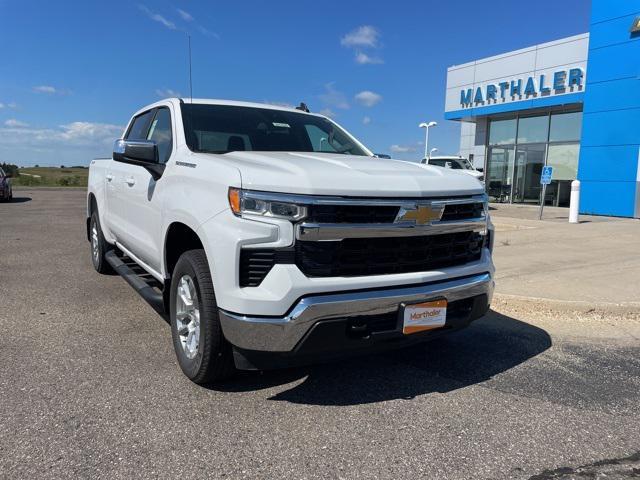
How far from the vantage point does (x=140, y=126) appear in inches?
217

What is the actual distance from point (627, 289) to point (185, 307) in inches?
204

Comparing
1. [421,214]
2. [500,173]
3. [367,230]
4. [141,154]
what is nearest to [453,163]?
[500,173]

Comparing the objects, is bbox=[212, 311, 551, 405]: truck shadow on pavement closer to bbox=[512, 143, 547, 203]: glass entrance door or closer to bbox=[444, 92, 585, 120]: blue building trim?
bbox=[444, 92, 585, 120]: blue building trim

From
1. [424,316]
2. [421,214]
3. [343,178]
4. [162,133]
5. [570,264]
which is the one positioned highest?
[162,133]

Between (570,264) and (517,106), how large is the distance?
50.4 feet

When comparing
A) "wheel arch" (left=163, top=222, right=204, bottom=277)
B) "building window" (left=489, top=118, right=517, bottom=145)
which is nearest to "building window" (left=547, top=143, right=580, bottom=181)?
"building window" (left=489, top=118, right=517, bottom=145)

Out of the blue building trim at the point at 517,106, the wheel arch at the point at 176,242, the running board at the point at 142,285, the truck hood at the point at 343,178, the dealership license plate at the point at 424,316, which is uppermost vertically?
the blue building trim at the point at 517,106

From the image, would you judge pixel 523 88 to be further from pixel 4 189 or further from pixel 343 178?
pixel 4 189

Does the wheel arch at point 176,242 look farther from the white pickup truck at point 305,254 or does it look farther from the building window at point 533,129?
the building window at point 533,129

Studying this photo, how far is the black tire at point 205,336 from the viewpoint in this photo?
10.2 ft

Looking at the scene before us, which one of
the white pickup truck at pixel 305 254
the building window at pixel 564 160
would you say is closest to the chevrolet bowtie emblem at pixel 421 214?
the white pickup truck at pixel 305 254

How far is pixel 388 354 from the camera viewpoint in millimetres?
4172

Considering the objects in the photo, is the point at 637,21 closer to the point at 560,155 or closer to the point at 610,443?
the point at 560,155

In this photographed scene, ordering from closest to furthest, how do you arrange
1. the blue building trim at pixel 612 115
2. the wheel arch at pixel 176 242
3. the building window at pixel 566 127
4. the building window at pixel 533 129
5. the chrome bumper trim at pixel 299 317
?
the chrome bumper trim at pixel 299 317
the wheel arch at pixel 176 242
the blue building trim at pixel 612 115
the building window at pixel 566 127
the building window at pixel 533 129
